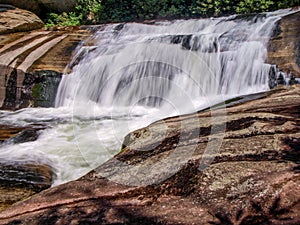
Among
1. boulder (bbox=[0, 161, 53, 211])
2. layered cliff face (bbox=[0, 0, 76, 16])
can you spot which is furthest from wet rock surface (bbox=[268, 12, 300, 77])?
layered cliff face (bbox=[0, 0, 76, 16])

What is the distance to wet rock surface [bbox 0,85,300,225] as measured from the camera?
2.41 metres

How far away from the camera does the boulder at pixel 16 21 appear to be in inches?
462

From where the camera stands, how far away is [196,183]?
278cm

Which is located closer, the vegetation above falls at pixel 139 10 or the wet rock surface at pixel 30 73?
the wet rock surface at pixel 30 73

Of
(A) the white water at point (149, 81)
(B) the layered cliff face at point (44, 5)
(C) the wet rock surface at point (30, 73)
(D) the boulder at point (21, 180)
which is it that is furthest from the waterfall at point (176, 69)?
(B) the layered cliff face at point (44, 5)

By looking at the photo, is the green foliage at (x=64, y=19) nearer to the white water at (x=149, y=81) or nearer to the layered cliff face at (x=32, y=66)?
the layered cliff face at (x=32, y=66)

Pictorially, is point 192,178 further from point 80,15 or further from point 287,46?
point 80,15

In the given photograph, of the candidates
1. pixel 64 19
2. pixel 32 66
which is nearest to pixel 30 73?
pixel 32 66

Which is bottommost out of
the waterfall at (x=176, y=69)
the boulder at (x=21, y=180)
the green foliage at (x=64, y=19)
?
the boulder at (x=21, y=180)

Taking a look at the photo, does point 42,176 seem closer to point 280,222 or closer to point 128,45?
point 280,222

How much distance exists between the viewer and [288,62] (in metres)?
7.69

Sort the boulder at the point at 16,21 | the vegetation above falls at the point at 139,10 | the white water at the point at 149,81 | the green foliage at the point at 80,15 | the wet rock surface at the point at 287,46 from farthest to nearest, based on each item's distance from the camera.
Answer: the green foliage at the point at 80,15
the vegetation above falls at the point at 139,10
the boulder at the point at 16,21
the white water at the point at 149,81
the wet rock surface at the point at 287,46

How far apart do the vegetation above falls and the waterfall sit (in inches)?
135

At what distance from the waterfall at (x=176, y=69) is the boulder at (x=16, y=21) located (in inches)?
125
